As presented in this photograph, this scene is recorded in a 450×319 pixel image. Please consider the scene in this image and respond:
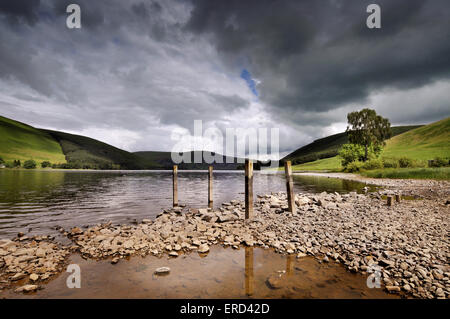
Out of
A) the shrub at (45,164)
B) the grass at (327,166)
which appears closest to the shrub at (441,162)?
the grass at (327,166)

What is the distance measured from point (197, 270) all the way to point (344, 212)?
1095 cm

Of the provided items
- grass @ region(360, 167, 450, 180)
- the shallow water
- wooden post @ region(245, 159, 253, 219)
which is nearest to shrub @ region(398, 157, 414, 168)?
grass @ region(360, 167, 450, 180)

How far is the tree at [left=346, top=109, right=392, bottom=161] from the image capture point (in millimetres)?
66750

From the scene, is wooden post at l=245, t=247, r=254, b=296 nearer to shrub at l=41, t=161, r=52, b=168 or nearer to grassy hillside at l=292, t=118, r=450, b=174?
grassy hillside at l=292, t=118, r=450, b=174

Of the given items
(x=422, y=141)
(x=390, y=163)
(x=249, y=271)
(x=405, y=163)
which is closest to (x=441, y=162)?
(x=405, y=163)

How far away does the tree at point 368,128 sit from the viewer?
66.8m

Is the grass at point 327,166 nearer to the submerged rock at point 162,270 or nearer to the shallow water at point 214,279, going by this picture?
the shallow water at point 214,279

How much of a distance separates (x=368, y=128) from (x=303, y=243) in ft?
242

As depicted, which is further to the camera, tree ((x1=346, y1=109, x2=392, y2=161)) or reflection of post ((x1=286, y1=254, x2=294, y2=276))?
tree ((x1=346, y1=109, x2=392, y2=161))

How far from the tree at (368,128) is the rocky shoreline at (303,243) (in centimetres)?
6329

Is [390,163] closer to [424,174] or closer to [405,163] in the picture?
[405,163]

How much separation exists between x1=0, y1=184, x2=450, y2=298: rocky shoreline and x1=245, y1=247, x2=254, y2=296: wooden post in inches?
27.4

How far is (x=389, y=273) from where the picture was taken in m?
6.54
